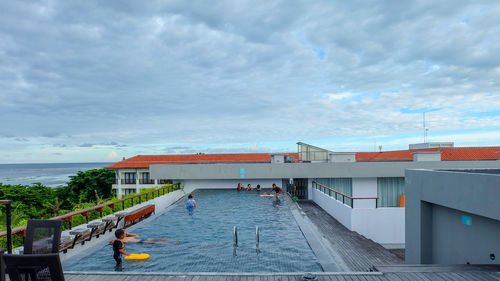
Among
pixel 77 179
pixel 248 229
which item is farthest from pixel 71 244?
pixel 77 179

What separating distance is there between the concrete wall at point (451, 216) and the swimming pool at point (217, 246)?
383 centimetres

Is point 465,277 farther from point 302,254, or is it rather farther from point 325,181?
point 325,181

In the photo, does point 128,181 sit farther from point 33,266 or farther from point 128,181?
point 33,266

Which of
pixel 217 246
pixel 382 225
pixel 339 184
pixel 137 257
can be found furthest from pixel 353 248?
pixel 339 184

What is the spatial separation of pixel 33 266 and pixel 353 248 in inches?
438

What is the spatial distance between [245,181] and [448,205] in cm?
2047

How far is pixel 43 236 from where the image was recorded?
16.6ft

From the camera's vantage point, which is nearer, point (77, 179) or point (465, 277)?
point (465, 277)

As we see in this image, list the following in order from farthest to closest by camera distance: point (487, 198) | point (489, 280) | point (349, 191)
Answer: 1. point (349, 191)
2. point (487, 198)
3. point (489, 280)

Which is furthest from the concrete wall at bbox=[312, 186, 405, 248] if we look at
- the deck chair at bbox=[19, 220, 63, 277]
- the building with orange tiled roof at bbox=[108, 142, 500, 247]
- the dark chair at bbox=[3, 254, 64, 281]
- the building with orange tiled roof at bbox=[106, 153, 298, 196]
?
the building with orange tiled roof at bbox=[106, 153, 298, 196]

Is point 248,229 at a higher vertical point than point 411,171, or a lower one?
lower

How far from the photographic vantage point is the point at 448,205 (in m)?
9.31

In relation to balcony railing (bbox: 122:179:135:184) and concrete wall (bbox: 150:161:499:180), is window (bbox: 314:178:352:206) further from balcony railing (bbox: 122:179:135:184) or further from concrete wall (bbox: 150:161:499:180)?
balcony railing (bbox: 122:179:135:184)

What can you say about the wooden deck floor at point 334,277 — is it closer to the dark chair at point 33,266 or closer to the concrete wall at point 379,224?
the dark chair at point 33,266
